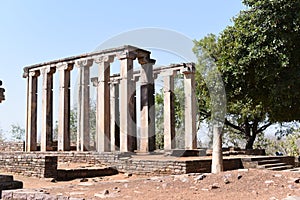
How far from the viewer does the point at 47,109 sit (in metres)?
23.5

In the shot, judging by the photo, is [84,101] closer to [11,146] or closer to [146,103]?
[146,103]

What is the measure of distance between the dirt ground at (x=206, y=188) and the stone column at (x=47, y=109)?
14.8 metres

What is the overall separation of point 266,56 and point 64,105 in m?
13.4

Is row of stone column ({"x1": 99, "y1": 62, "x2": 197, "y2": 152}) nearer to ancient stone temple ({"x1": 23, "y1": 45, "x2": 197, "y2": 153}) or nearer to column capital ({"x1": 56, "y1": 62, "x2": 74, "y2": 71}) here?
ancient stone temple ({"x1": 23, "y1": 45, "x2": 197, "y2": 153})

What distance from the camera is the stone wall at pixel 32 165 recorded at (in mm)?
14578

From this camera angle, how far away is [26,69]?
2475 cm

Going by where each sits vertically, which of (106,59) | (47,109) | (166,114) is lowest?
(166,114)

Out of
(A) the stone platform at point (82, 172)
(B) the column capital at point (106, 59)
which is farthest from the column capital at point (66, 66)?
(A) the stone platform at point (82, 172)

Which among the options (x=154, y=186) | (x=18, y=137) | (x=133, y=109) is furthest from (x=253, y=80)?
(x=18, y=137)

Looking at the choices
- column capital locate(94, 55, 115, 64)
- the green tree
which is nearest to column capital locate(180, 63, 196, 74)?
column capital locate(94, 55, 115, 64)

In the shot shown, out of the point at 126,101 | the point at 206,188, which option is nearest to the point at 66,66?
the point at 126,101

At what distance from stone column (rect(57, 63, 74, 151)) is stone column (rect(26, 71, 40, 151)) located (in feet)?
8.15

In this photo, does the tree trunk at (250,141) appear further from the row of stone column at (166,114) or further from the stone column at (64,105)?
the stone column at (64,105)

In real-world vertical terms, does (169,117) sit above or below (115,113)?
below
